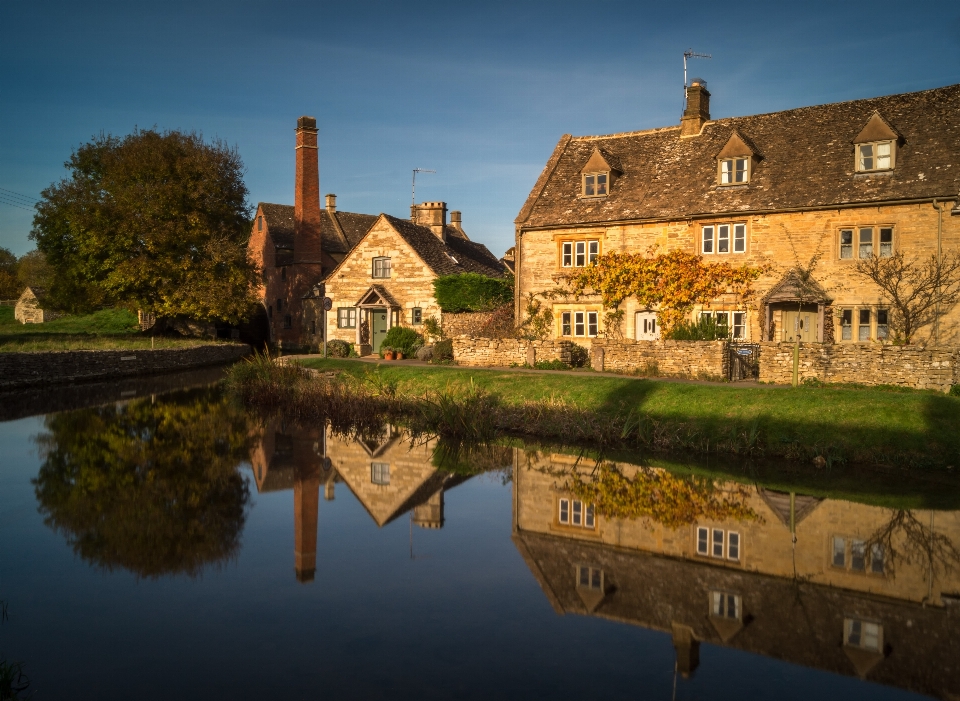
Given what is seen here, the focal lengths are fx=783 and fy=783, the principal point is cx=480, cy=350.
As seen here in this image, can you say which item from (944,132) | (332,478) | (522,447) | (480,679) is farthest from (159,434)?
(944,132)

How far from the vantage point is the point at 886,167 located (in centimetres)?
2598

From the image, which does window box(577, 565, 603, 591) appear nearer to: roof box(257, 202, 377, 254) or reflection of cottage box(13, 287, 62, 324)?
roof box(257, 202, 377, 254)

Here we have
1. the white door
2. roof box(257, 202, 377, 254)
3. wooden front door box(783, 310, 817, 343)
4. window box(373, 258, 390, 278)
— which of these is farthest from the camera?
roof box(257, 202, 377, 254)

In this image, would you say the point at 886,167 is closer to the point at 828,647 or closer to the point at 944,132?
the point at 944,132

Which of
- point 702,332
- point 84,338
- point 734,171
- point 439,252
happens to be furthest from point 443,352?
point 84,338

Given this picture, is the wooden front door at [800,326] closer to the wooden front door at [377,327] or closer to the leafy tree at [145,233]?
the wooden front door at [377,327]

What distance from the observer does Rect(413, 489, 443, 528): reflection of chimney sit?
12289 millimetres

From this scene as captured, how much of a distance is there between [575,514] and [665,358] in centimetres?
1360

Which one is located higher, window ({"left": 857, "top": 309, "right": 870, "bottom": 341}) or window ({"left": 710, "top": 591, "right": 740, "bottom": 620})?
window ({"left": 857, "top": 309, "right": 870, "bottom": 341})

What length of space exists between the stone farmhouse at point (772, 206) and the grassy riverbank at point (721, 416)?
289 inches

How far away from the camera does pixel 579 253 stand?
3100 centimetres

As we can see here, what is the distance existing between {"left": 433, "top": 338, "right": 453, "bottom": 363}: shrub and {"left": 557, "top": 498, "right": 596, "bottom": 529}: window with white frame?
61.4ft

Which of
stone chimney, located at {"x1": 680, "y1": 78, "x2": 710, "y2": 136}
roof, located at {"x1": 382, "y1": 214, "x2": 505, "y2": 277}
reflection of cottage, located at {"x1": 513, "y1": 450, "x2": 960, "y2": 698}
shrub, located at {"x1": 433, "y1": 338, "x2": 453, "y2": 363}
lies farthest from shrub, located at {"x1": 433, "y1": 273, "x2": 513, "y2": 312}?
reflection of cottage, located at {"x1": 513, "y1": 450, "x2": 960, "y2": 698}

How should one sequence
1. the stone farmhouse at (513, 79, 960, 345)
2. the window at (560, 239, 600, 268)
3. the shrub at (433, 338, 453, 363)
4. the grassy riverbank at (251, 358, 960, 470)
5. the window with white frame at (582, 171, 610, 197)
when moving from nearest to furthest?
the grassy riverbank at (251, 358, 960, 470) → the stone farmhouse at (513, 79, 960, 345) → the window at (560, 239, 600, 268) → the window with white frame at (582, 171, 610, 197) → the shrub at (433, 338, 453, 363)
